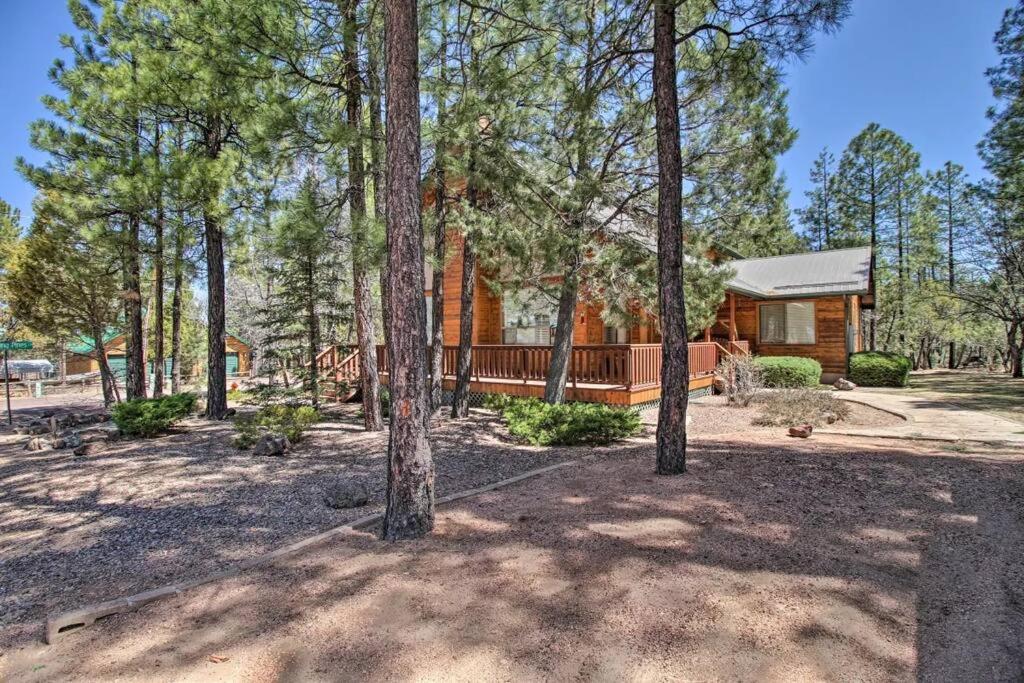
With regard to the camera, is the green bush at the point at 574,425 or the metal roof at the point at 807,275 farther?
the metal roof at the point at 807,275

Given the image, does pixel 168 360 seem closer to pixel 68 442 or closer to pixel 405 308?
pixel 68 442

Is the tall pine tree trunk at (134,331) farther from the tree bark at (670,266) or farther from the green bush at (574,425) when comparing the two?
the tree bark at (670,266)

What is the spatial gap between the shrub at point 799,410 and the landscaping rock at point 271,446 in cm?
804

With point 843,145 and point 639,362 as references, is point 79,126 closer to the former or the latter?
point 639,362

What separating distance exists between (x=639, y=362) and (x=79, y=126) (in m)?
13.1

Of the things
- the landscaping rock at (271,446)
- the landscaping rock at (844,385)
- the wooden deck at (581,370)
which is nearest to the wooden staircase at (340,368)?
the wooden deck at (581,370)

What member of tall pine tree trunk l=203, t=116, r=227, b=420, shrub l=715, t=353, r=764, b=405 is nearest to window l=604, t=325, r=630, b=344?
shrub l=715, t=353, r=764, b=405

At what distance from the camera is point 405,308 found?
4.01 metres

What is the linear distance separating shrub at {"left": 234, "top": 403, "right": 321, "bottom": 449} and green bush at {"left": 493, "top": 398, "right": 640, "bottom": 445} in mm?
3706

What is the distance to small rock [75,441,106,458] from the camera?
27.0 feet

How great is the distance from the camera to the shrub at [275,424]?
27.3 feet

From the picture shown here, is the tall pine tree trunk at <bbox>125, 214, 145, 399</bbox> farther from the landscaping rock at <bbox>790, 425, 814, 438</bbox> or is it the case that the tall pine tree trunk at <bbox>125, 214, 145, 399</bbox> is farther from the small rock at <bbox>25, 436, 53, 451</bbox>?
the landscaping rock at <bbox>790, 425, 814, 438</bbox>

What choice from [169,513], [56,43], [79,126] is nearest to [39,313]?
[79,126]

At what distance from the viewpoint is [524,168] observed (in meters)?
8.05
